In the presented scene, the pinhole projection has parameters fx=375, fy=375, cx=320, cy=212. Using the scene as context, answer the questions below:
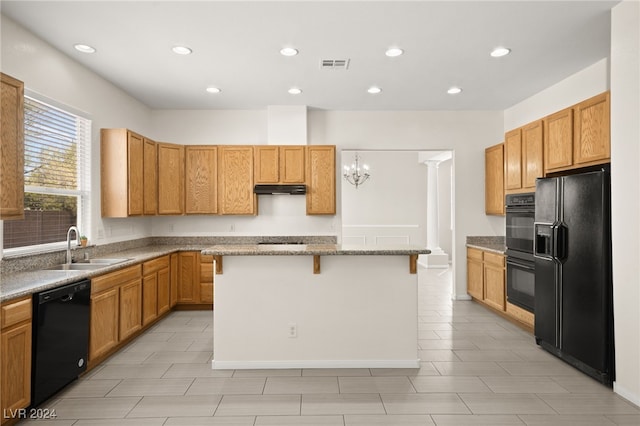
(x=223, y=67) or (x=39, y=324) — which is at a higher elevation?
(x=223, y=67)

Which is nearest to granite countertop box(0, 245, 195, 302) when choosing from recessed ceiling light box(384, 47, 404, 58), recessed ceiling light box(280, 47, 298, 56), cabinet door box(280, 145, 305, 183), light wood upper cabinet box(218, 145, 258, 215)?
light wood upper cabinet box(218, 145, 258, 215)

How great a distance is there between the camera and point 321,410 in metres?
2.59

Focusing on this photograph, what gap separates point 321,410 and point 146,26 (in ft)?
11.1

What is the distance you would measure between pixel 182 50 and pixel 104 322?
8.71ft

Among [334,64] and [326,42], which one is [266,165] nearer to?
[334,64]

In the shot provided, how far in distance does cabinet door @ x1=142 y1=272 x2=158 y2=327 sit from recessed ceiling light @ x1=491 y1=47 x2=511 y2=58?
438 cm

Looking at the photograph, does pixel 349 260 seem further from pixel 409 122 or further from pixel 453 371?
pixel 409 122

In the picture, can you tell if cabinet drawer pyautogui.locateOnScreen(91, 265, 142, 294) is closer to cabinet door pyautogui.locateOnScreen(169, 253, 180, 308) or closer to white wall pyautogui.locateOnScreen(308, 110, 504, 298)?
cabinet door pyautogui.locateOnScreen(169, 253, 180, 308)

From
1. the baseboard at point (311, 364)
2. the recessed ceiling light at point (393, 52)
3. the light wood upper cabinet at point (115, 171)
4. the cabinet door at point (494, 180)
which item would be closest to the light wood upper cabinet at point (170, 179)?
the light wood upper cabinet at point (115, 171)

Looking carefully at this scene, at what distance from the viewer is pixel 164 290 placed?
4.77 meters

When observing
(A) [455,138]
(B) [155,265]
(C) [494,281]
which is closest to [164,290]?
(B) [155,265]

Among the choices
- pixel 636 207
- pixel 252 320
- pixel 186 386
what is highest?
pixel 636 207

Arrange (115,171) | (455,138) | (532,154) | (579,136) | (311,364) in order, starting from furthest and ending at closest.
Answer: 1. (455,138)
2. (115,171)
3. (532,154)
4. (579,136)
5. (311,364)

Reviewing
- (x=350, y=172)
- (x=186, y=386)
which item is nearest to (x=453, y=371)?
(x=186, y=386)
